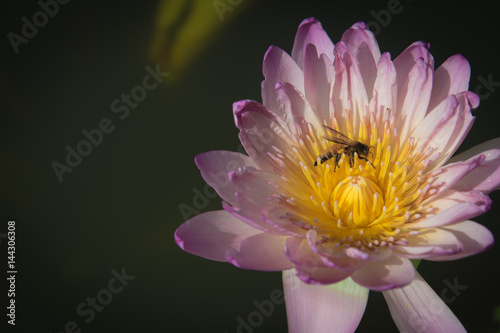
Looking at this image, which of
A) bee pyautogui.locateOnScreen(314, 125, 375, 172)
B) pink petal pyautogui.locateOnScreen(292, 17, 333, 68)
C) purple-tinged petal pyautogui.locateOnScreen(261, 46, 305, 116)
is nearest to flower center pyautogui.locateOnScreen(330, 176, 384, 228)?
bee pyautogui.locateOnScreen(314, 125, 375, 172)

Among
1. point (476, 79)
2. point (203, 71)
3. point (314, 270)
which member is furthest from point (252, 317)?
point (476, 79)

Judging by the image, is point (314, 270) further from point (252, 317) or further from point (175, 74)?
point (175, 74)

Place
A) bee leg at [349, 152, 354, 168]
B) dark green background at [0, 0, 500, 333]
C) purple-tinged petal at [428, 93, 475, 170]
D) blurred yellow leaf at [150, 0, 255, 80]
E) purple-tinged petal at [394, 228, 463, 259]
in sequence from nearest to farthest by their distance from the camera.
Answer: purple-tinged petal at [394, 228, 463, 259] → purple-tinged petal at [428, 93, 475, 170] → bee leg at [349, 152, 354, 168] → dark green background at [0, 0, 500, 333] → blurred yellow leaf at [150, 0, 255, 80]

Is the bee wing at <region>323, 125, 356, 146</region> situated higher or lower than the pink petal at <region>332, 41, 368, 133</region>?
lower

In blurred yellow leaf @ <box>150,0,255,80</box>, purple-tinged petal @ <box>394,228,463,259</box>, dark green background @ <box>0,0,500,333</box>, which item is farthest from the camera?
blurred yellow leaf @ <box>150,0,255,80</box>

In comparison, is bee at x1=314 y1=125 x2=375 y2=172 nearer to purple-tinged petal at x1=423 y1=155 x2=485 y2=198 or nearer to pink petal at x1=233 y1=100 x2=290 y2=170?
pink petal at x1=233 y1=100 x2=290 y2=170

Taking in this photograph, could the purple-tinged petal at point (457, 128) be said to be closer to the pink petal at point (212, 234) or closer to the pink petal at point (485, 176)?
the pink petal at point (485, 176)

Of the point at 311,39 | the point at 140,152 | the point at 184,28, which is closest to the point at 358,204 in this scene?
the point at 311,39
